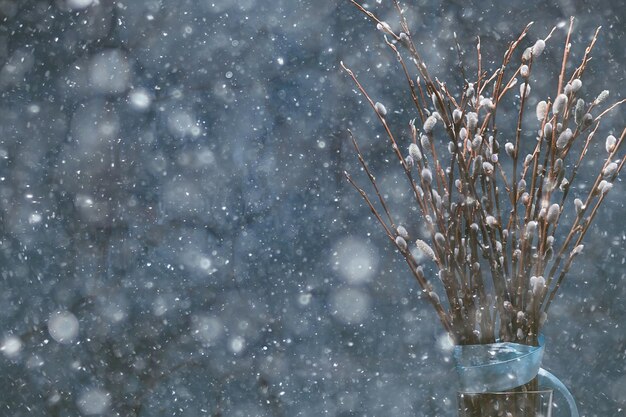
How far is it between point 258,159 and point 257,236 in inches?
6.1

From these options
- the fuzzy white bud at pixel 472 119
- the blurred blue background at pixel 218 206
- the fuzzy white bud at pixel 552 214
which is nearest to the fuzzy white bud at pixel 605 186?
the fuzzy white bud at pixel 552 214

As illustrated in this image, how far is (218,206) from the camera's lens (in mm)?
1562

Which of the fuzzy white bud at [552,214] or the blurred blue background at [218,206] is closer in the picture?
the fuzzy white bud at [552,214]

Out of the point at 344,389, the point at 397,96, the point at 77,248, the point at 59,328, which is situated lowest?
the point at 344,389

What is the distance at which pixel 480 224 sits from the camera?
98 centimetres

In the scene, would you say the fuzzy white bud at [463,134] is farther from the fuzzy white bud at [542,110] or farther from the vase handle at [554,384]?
the vase handle at [554,384]

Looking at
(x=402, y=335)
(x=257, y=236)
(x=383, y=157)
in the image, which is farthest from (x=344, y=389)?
(x=383, y=157)

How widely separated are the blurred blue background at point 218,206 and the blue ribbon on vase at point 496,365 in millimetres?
584

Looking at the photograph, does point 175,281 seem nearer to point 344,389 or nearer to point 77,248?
point 77,248

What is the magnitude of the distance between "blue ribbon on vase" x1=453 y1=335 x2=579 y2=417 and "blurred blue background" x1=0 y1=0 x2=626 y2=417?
1.92ft

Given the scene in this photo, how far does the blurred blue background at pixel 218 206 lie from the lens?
1.53m

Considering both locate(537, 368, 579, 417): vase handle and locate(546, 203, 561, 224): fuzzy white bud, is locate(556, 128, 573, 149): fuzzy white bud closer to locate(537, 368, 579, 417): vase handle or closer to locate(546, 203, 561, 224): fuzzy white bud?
locate(546, 203, 561, 224): fuzzy white bud

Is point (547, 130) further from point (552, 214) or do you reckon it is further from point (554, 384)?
point (554, 384)

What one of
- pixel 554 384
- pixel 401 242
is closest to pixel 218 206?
pixel 401 242
